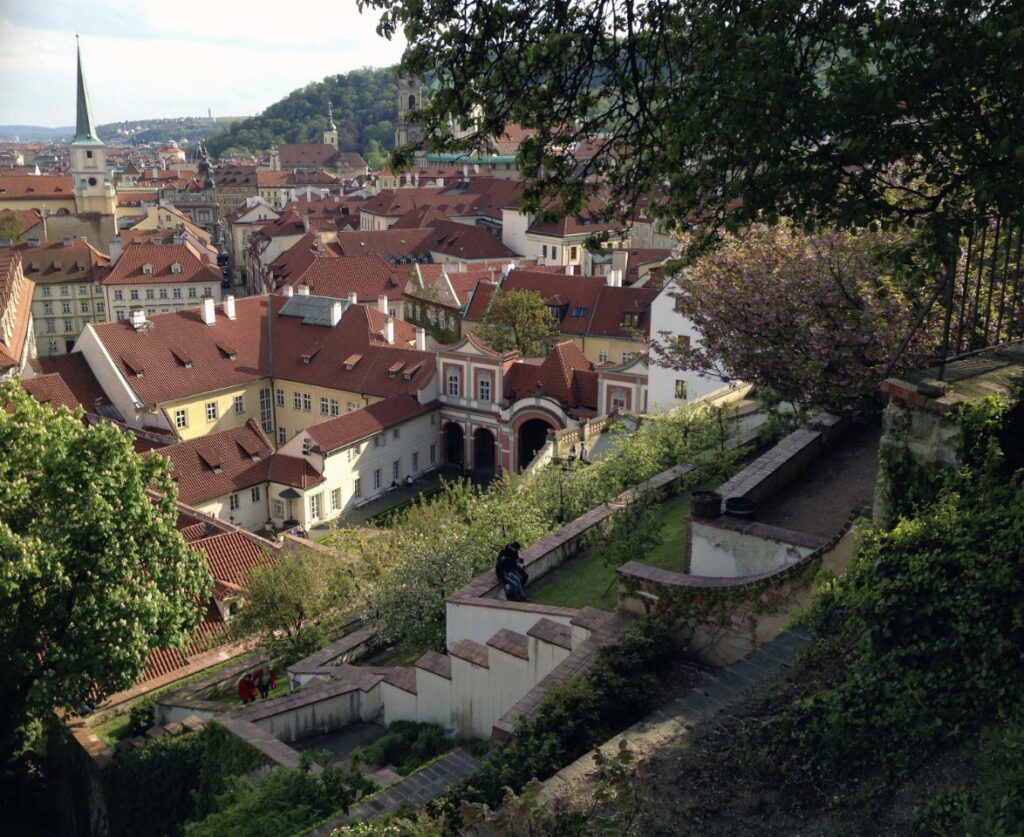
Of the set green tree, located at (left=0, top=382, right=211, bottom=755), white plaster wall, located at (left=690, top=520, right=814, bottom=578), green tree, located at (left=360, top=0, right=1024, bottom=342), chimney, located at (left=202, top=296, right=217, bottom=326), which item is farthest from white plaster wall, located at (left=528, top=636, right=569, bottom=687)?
chimney, located at (left=202, top=296, right=217, bottom=326)

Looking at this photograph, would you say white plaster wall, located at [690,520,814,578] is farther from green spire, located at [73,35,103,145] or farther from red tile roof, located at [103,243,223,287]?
green spire, located at [73,35,103,145]

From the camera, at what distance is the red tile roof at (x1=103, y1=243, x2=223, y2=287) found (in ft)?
256

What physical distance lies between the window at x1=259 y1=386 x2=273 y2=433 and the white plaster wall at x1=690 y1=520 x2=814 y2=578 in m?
40.4

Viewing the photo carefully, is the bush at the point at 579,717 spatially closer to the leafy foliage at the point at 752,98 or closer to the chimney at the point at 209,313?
the leafy foliage at the point at 752,98

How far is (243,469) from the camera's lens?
40.3 m

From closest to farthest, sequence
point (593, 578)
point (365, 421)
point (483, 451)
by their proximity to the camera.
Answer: point (593, 578) → point (365, 421) → point (483, 451)

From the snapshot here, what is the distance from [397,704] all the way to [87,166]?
118 meters

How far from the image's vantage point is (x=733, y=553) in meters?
13.5

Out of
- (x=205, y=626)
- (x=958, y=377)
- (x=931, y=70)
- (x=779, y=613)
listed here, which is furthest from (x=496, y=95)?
(x=205, y=626)

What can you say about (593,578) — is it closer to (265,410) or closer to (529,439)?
(529,439)

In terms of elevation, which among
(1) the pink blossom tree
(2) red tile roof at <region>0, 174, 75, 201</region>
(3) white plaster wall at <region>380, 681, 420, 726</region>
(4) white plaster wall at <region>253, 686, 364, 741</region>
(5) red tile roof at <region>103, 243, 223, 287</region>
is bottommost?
(4) white plaster wall at <region>253, 686, 364, 741</region>

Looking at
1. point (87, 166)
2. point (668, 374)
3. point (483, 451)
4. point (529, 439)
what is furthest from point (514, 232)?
point (87, 166)

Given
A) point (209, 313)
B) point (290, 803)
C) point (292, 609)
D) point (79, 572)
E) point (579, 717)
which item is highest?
point (209, 313)

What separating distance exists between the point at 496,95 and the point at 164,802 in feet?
41.6
